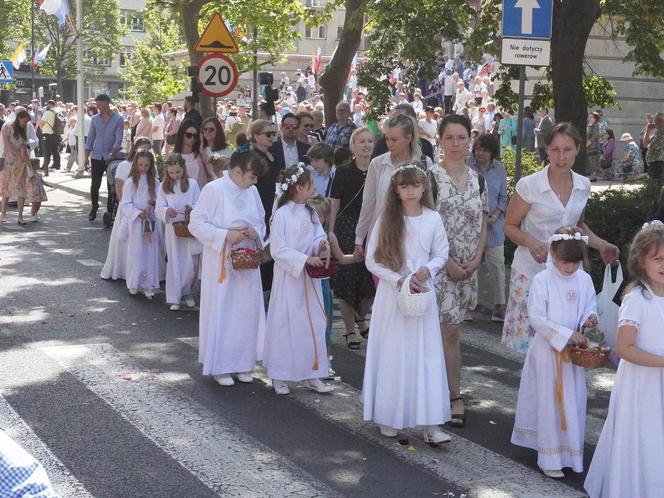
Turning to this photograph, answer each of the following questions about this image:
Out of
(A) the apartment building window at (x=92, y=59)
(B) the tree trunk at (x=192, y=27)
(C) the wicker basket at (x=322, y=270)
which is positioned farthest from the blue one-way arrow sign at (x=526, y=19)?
(A) the apartment building window at (x=92, y=59)

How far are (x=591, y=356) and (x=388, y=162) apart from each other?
283cm

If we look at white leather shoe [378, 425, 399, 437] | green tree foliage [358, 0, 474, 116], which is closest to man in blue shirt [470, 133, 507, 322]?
white leather shoe [378, 425, 399, 437]

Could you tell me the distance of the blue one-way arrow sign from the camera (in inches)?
462

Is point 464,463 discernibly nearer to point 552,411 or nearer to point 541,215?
point 552,411

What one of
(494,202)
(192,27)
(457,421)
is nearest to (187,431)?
(457,421)

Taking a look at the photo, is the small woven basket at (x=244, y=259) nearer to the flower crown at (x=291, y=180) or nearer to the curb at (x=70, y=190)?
the flower crown at (x=291, y=180)

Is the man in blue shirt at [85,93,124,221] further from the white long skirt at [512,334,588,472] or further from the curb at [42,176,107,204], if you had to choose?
the white long skirt at [512,334,588,472]

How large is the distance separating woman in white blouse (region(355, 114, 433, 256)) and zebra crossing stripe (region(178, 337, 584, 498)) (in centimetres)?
154

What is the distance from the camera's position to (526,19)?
38.6 ft

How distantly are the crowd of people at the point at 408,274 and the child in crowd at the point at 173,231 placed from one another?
2 centimetres

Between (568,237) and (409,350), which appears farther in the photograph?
(409,350)

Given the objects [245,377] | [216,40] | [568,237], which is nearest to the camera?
[568,237]

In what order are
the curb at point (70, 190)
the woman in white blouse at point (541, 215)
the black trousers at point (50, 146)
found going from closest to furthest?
the woman in white blouse at point (541, 215)
the curb at point (70, 190)
the black trousers at point (50, 146)

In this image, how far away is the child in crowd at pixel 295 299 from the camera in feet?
27.7
